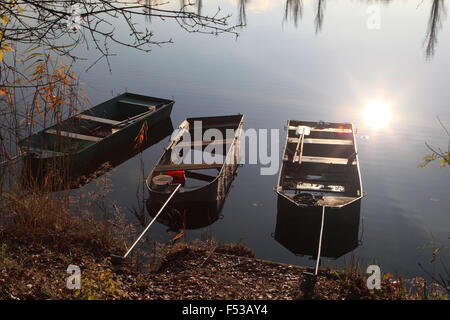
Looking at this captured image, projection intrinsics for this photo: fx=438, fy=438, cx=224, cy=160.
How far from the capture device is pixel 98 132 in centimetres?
1506

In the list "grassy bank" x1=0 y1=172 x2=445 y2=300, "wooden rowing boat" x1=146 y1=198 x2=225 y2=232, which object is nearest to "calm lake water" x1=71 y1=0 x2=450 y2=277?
"wooden rowing boat" x1=146 y1=198 x2=225 y2=232

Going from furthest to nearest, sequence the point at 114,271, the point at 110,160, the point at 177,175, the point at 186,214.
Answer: the point at 110,160 < the point at 177,175 < the point at 186,214 < the point at 114,271

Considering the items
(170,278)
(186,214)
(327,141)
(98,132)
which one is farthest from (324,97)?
(170,278)

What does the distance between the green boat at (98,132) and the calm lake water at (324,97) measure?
3.14ft

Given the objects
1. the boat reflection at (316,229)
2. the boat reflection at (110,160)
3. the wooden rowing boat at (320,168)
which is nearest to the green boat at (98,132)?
the boat reflection at (110,160)

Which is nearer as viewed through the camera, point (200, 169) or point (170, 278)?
point (170, 278)

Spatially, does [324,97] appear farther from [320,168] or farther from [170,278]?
[170,278]

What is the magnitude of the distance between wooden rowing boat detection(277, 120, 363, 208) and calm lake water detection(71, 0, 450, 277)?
3.46 ft

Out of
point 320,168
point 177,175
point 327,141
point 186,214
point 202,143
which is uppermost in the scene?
point 327,141

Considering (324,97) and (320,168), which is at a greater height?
(324,97)

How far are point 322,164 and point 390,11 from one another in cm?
3822

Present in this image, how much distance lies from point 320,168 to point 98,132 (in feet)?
24.9

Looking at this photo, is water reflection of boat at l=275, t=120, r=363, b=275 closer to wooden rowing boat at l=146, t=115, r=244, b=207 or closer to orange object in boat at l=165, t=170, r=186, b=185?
wooden rowing boat at l=146, t=115, r=244, b=207
